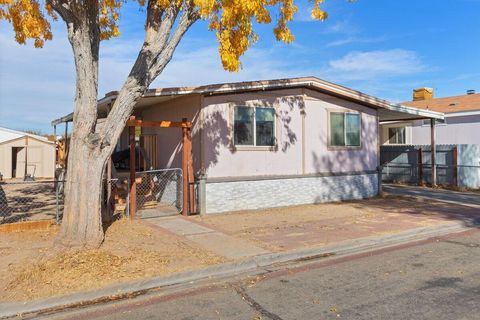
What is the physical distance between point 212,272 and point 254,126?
6682mm

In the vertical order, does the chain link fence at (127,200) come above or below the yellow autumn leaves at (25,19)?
below

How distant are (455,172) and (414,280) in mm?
14678

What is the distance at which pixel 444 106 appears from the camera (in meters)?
25.4

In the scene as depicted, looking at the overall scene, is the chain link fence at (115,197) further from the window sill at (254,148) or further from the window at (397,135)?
the window at (397,135)

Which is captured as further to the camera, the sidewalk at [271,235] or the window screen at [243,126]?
the window screen at [243,126]

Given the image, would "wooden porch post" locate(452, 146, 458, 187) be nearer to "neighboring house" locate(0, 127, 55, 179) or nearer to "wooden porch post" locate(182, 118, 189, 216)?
"wooden porch post" locate(182, 118, 189, 216)

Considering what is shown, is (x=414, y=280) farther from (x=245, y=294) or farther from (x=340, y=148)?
(x=340, y=148)

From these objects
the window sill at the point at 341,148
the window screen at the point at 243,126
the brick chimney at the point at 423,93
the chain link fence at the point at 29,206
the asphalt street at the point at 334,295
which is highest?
the brick chimney at the point at 423,93

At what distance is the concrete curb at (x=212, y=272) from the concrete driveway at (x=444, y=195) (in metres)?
5.06

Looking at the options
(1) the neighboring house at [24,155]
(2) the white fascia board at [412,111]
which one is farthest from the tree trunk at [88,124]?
(1) the neighboring house at [24,155]

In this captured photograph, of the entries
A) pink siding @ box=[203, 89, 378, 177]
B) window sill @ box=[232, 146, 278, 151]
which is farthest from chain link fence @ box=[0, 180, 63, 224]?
window sill @ box=[232, 146, 278, 151]

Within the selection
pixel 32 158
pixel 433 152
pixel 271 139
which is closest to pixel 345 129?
pixel 271 139

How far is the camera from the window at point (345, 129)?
48.5 feet

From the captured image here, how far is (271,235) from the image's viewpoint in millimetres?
9320
